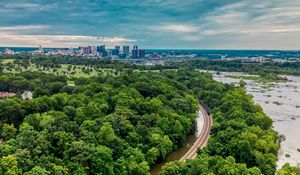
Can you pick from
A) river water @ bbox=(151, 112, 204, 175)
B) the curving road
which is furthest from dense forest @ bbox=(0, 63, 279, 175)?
the curving road

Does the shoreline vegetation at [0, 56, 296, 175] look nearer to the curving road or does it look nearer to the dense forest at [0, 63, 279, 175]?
the dense forest at [0, 63, 279, 175]

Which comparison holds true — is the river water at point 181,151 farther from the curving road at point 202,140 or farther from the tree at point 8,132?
the tree at point 8,132

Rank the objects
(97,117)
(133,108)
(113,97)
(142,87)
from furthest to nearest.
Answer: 1. (142,87)
2. (113,97)
3. (133,108)
4. (97,117)

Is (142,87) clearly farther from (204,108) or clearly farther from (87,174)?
(87,174)

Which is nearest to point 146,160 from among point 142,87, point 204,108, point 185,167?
point 185,167

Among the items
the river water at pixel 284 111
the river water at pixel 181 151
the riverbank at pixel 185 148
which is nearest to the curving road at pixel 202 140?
the riverbank at pixel 185 148
